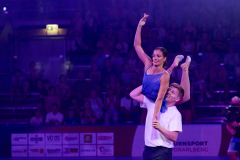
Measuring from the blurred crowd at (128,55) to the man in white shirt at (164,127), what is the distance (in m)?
7.34

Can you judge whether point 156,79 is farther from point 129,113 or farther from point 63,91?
point 63,91

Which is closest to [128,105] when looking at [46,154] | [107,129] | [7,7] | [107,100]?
[107,100]

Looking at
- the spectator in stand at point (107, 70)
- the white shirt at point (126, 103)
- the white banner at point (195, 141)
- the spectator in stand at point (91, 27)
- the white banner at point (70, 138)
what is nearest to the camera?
the white banner at point (195, 141)

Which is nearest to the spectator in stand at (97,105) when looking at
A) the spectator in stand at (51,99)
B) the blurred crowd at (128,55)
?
the blurred crowd at (128,55)

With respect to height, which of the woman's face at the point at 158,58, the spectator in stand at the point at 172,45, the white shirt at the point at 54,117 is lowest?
the white shirt at the point at 54,117

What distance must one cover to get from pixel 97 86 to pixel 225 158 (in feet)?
14.8

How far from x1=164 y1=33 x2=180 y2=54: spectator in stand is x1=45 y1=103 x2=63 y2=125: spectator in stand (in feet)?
15.8

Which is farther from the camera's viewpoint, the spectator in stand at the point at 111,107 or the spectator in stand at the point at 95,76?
the spectator in stand at the point at 95,76

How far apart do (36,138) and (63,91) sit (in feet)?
7.21

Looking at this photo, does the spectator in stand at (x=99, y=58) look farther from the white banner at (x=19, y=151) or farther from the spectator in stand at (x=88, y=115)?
the white banner at (x=19, y=151)

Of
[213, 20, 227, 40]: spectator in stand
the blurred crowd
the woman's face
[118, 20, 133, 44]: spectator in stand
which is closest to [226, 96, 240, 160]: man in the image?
the blurred crowd

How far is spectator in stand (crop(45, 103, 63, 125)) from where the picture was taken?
11211 millimetres

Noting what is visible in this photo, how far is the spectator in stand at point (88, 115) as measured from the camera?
1119 cm

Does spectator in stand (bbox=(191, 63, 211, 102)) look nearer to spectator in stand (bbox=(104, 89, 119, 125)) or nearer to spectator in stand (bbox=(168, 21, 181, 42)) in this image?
spectator in stand (bbox=(168, 21, 181, 42))
